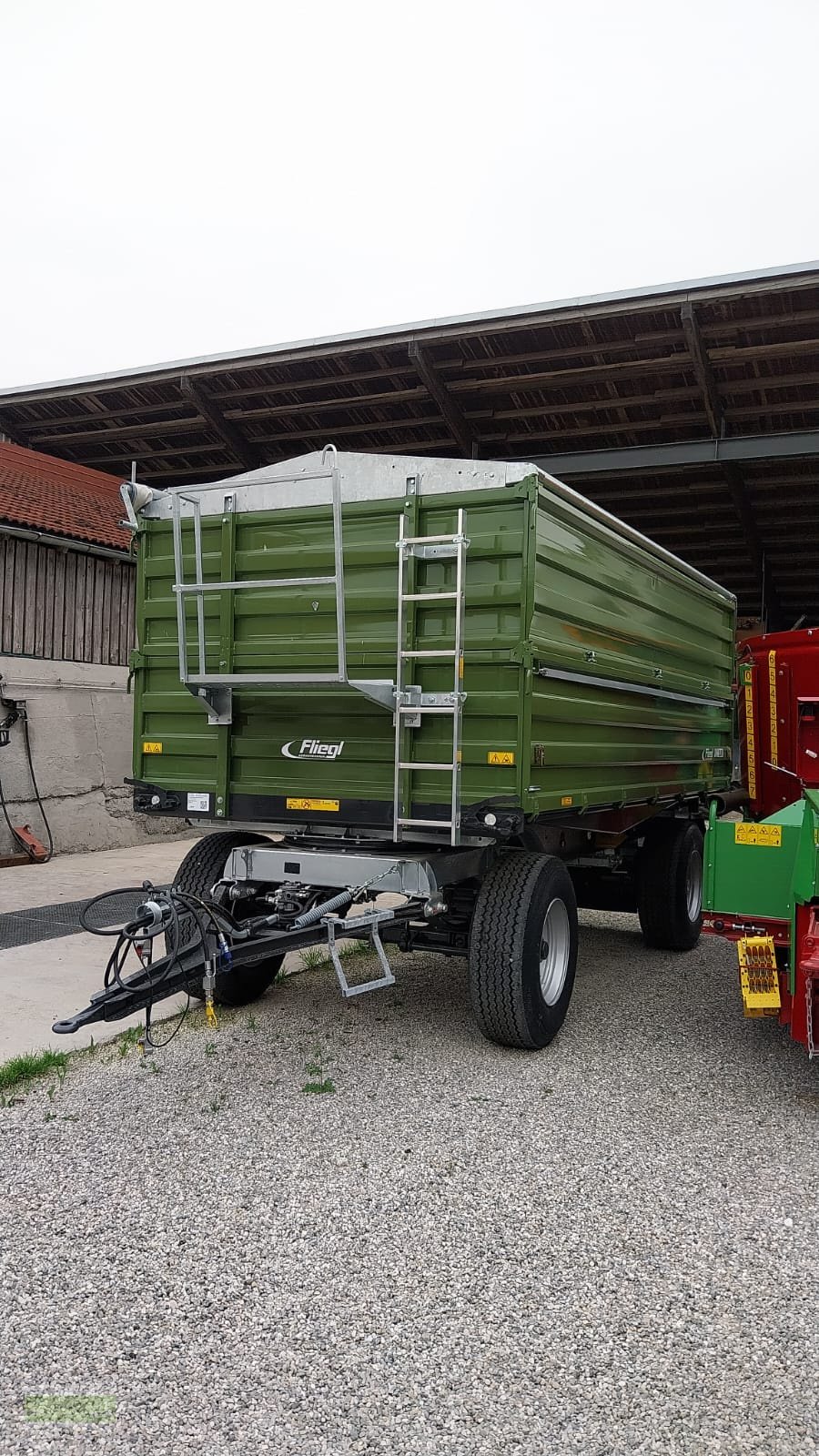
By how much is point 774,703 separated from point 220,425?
8238mm

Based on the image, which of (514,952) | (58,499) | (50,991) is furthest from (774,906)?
(58,499)

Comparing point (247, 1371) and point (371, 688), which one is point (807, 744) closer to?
point (371, 688)

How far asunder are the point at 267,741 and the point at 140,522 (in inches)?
53.8

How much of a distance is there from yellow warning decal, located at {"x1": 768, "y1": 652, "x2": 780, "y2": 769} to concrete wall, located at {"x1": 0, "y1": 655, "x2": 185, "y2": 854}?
22.2ft

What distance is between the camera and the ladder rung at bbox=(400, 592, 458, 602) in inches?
181

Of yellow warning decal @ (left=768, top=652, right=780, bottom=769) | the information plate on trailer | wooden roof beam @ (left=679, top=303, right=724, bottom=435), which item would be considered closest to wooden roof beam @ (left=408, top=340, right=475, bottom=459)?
wooden roof beam @ (left=679, top=303, right=724, bottom=435)

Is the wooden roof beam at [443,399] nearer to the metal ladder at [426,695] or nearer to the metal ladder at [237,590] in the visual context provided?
the metal ladder at [237,590]

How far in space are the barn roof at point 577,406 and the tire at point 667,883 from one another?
17.2 ft

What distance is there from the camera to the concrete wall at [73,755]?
1049cm

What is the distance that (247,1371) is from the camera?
250 cm

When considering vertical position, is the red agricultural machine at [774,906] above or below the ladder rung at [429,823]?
below

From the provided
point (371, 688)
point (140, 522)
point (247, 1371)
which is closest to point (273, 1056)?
point (371, 688)

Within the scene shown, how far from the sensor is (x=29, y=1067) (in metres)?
4.50

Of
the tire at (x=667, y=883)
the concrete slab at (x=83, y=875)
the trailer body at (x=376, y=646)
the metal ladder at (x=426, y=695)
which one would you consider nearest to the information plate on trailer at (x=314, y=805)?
the trailer body at (x=376, y=646)
